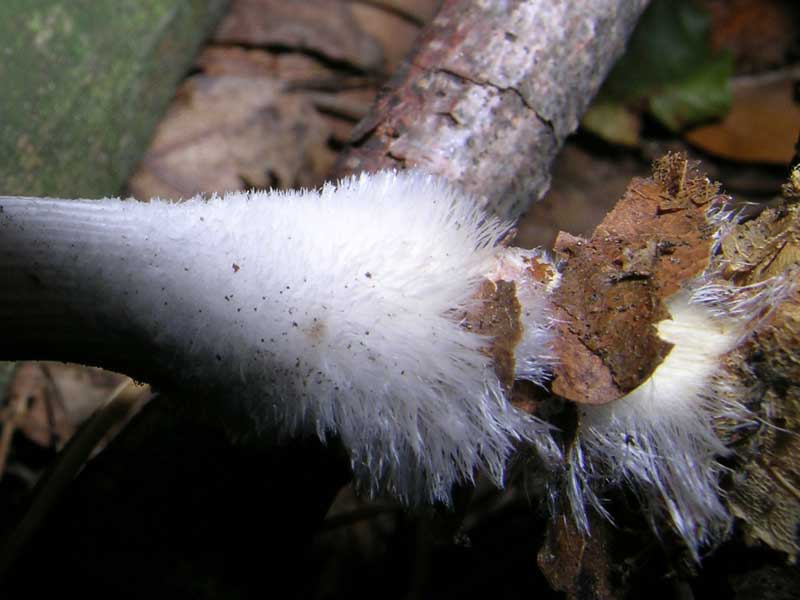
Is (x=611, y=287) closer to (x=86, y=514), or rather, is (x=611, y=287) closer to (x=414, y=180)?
(x=414, y=180)

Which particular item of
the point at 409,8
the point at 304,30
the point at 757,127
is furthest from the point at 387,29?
the point at 757,127

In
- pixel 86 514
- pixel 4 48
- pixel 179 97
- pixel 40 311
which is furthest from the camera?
pixel 179 97

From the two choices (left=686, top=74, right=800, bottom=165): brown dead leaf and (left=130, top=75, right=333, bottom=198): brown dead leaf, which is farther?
(left=686, top=74, right=800, bottom=165): brown dead leaf

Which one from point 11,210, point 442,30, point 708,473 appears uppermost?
point 442,30

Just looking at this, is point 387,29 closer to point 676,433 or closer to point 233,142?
point 233,142

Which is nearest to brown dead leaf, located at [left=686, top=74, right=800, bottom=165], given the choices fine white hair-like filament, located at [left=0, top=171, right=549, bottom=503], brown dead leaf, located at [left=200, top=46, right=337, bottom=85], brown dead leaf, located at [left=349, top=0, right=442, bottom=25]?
brown dead leaf, located at [left=349, top=0, right=442, bottom=25]

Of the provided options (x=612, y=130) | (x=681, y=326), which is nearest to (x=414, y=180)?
(x=681, y=326)

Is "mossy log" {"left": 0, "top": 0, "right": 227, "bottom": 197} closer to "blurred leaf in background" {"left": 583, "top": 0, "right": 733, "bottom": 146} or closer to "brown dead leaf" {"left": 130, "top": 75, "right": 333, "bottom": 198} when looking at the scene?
"brown dead leaf" {"left": 130, "top": 75, "right": 333, "bottom": 198}
